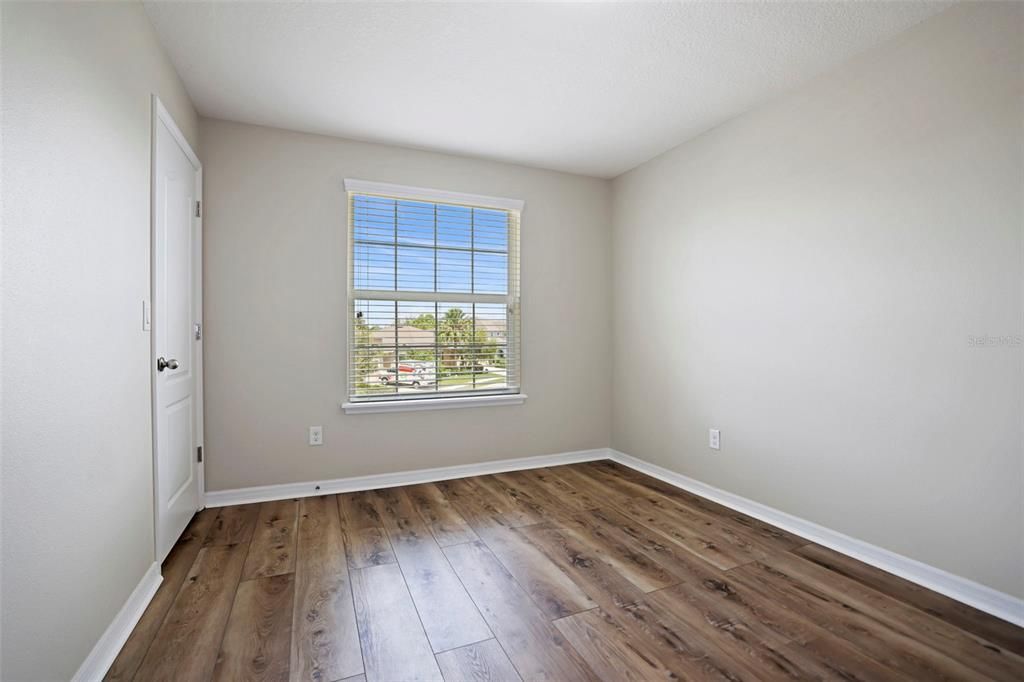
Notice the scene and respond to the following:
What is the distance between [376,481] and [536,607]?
1.80 meters

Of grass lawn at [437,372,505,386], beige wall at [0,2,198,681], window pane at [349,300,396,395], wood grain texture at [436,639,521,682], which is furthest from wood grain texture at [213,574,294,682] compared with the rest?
grass lawn at [437,372,505,386]

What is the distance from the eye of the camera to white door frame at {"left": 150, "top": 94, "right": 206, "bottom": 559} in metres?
2.04

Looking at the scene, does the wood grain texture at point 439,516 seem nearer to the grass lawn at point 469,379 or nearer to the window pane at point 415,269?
the grass lawn at point 469,379

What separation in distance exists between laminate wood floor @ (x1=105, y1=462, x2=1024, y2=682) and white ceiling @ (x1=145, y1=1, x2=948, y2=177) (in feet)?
7.85

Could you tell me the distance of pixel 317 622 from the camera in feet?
5.82

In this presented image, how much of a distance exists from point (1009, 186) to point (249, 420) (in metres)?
→ 3.92

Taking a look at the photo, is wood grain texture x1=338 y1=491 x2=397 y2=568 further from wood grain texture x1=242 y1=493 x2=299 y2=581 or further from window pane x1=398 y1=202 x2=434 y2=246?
window pane x1=398 y1=202 x2=434 y2=246

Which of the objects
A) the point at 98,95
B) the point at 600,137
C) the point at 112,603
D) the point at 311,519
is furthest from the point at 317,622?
the point at 600,137

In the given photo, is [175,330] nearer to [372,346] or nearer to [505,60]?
[372,346]

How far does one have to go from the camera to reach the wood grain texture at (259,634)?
1.52 meters

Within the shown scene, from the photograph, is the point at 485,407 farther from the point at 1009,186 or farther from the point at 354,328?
the point at 1009,186

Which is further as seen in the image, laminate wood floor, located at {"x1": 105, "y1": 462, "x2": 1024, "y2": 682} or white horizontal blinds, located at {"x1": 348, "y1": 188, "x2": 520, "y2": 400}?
white horizontal blinds, located at {"x1": 348, "y1": 188, "x2": 520, "y2": 400}

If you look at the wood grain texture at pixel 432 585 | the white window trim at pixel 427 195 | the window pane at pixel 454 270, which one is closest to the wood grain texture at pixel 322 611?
the wood grain texture at pixel 432 585

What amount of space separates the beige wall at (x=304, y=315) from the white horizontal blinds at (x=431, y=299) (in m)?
0.13
